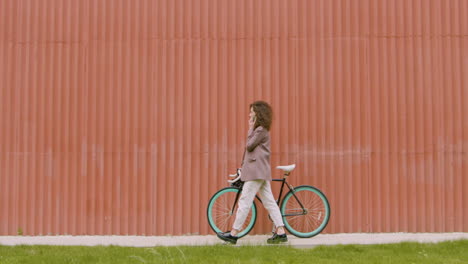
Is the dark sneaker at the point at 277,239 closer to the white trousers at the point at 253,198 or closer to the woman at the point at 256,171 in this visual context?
the woman at the point at 256,171

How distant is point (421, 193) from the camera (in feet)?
25.4

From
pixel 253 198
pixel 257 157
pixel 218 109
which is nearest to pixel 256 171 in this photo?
pixel 257 157

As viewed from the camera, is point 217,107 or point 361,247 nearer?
point 361,247

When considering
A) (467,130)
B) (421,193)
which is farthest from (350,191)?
(467,130)

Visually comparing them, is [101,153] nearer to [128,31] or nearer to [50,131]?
[50,131]

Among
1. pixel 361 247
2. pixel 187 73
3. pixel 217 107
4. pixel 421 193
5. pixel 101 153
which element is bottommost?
pixel 361 247

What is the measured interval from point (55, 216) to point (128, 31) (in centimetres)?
291

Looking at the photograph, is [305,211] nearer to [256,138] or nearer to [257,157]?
[257,157]

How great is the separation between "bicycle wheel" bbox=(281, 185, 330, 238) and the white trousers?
1.36ft

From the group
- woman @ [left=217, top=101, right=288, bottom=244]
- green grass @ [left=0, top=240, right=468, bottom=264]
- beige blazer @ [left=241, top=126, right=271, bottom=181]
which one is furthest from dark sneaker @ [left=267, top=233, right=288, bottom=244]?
beige blazer @ [left=241, top=126, right=271, bottom=181]

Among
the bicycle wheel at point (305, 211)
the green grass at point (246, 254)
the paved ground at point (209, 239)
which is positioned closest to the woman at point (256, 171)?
the paved ground at point (209, 239)

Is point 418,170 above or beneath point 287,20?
beneath

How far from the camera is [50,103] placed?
8.00m

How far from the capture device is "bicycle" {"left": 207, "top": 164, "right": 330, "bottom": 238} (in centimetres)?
740
